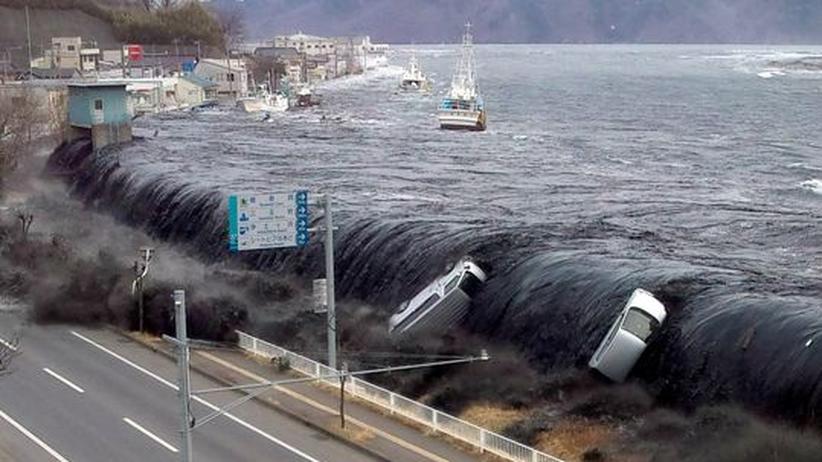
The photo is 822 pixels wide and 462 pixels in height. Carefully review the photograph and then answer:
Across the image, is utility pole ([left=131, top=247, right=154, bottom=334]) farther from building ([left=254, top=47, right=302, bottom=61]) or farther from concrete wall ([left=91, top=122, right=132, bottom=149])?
building ([left=254, top=47, right=302, bottom=61])

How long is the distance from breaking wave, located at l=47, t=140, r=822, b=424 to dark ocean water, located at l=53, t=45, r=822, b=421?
5cm

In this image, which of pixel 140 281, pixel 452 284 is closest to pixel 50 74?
pixel 140 281

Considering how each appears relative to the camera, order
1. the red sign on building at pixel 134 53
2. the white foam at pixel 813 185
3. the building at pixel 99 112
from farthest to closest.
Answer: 1. the red sign on building at pixel 134 53
2. the building at pixel 99 112
3. the white foam at pixel 813 185

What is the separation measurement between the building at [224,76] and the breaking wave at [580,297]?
6058 cm

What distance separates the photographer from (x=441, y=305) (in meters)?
26.0

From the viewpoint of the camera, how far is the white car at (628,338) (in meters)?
22.0

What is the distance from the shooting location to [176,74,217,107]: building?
282 feet

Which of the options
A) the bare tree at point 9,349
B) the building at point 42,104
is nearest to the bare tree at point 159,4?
the building at point 42,104

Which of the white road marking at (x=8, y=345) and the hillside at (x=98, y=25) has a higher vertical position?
the hillside at (x=98, y=25)

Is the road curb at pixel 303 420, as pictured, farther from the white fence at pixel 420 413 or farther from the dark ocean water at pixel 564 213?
the dark ocean water at pixel 564 213

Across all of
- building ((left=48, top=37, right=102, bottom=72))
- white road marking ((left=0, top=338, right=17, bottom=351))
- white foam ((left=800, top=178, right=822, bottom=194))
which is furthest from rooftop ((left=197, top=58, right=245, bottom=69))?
white road marking ((left=0, top=338, right=17, bottom=351))

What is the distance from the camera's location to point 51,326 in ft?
90.1

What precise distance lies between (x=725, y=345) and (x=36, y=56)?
92591 mm

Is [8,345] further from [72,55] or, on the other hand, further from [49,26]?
[49,26]
